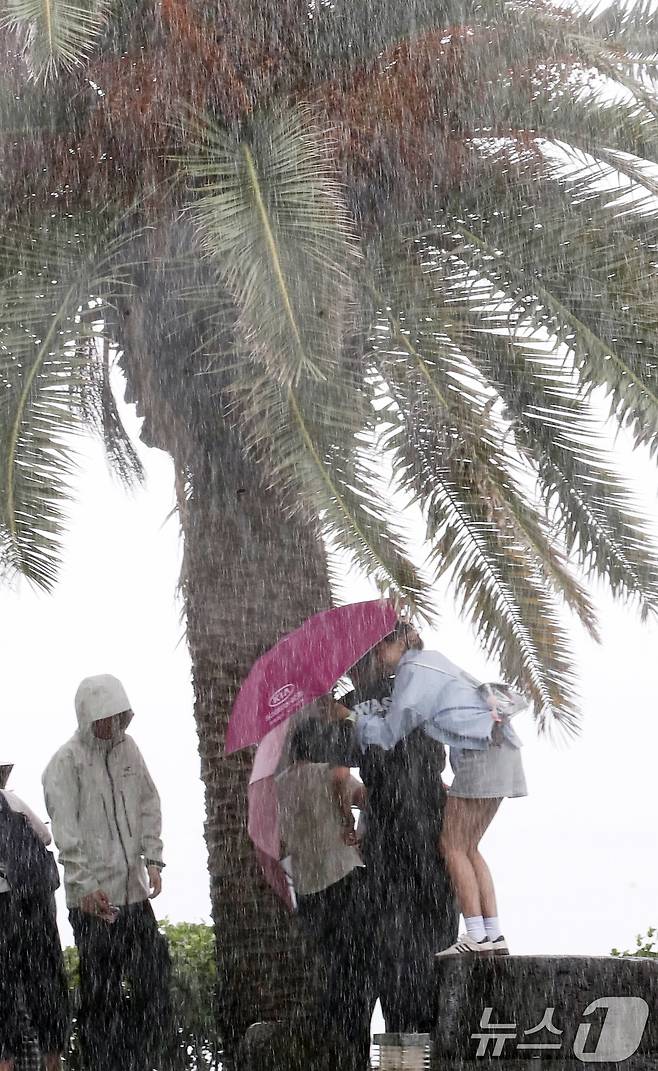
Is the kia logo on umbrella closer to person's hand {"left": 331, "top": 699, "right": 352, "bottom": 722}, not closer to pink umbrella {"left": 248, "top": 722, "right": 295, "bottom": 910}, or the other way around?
pink umbrella {"left": 248, "top": 722, "right": 295, "bottom": 910}

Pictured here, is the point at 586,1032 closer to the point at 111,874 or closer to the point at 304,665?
the point at 304,665

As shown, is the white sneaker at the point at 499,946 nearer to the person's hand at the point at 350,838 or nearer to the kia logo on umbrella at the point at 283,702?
the person's hand at the point at 350,838

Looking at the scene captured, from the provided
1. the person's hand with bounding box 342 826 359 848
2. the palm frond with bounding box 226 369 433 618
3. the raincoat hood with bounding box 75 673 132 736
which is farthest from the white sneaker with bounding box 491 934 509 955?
the raincoat hood with bounding box 75 673 132 736

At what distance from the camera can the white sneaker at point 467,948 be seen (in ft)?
15.8

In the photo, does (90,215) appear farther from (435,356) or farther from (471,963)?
(471,963)

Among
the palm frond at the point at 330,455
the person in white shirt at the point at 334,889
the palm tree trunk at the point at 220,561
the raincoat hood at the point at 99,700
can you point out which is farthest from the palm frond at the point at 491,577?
the raincoat hood at the point at 99,700

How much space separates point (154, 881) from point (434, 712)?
1690 mm

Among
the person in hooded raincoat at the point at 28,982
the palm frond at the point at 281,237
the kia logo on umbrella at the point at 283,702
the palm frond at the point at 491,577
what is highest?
the palm frond at the point at 281,237

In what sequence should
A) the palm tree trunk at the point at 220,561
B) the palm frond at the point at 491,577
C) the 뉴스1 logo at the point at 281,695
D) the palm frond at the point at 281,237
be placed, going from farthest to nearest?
1. the palm frond at the point at 491,577
2. the palm tree trunk at the point at 220,561
3. the 뉴스1 logo at the point at 281,695
4. the palm frond at the point at 281,237

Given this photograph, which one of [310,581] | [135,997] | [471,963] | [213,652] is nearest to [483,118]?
[310,581]

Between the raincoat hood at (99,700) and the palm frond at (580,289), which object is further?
the palm frond at (580,289)

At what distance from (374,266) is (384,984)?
362 centimetres

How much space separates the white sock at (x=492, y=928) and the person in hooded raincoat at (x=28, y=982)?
2.10 meters

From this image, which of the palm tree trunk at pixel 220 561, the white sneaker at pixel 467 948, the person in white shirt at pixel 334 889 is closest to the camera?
the white sneaker at pixel 467 948
